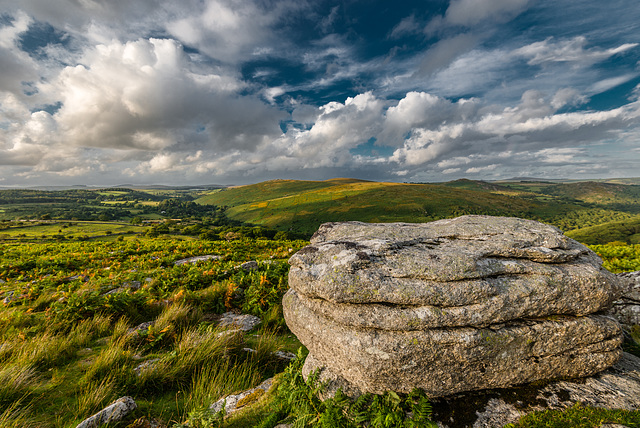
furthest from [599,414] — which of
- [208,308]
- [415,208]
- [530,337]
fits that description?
[415,208]

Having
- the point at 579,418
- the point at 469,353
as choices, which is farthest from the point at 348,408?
the point at 579,418

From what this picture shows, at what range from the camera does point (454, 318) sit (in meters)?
5.43

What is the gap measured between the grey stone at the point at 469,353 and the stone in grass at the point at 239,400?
1866 mm

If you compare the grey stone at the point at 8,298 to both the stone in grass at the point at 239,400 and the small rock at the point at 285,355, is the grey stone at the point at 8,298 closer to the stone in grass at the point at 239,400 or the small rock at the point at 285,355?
the stone in grass at the point at 239,400

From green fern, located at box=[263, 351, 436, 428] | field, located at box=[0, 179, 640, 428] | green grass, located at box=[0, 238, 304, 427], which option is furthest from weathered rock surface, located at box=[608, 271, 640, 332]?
green grass, located at box=[0, 238, 304, 427]

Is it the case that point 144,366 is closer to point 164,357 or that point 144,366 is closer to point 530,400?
point 164,357

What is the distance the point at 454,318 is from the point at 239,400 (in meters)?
5.28

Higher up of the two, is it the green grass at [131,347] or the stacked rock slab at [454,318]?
the stacked rock slab at [454,318]

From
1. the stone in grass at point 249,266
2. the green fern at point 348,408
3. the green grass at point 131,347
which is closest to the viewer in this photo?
the green fern at point 348,408

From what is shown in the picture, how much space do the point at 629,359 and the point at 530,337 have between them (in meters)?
3.64

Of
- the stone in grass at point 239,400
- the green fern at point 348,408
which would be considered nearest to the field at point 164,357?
the green fern at point 348,408

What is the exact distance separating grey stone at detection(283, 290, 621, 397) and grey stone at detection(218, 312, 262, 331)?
14.7ft

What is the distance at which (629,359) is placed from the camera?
6523 millimetres

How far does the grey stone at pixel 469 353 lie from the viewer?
5328mm
